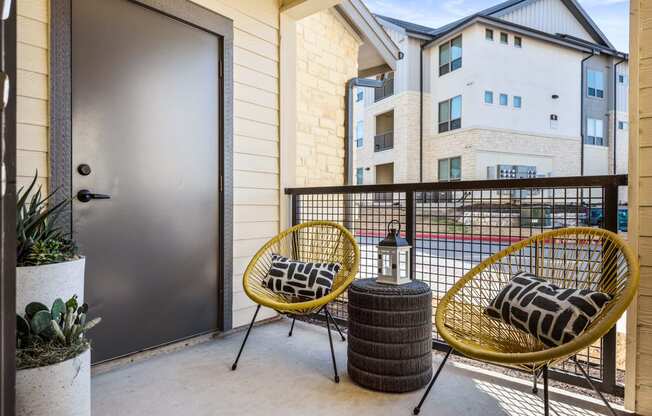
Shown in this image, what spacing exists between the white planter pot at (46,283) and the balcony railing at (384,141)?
11.5 metres

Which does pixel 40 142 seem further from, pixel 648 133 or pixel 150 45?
pixel 648 133

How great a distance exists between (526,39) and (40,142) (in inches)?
502

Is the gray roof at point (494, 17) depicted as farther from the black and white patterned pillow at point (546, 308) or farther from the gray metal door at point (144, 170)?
the black and white patterned pillow at point (546, 308)

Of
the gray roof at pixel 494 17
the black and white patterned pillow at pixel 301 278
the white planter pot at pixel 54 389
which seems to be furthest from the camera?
the gray roof at pixel 494 17

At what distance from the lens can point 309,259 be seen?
2801 millimetres

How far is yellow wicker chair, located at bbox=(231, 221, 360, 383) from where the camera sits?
2053 millimetres

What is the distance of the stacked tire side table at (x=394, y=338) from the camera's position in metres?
1.88

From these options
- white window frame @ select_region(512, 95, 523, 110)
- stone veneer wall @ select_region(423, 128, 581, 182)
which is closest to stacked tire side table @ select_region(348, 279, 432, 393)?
stone veneer wall @ select_region(423, 128, 581, 182)

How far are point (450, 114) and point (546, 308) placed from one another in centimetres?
1073

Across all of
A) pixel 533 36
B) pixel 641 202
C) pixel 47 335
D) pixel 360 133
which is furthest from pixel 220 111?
pixel 533 36

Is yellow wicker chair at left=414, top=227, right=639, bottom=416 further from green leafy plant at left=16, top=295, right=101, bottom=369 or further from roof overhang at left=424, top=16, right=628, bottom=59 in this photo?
roof overhang at left=424, top=16, right=628, bottom=59

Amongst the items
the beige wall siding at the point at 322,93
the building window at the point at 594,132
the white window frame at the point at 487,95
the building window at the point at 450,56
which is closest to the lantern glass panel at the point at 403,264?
the beige wall siding at the point at 322,93

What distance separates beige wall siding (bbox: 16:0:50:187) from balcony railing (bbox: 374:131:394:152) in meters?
11.1

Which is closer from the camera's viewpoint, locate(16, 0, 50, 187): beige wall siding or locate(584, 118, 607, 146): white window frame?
locate(16, 0, 50, 187): beige wall siding
